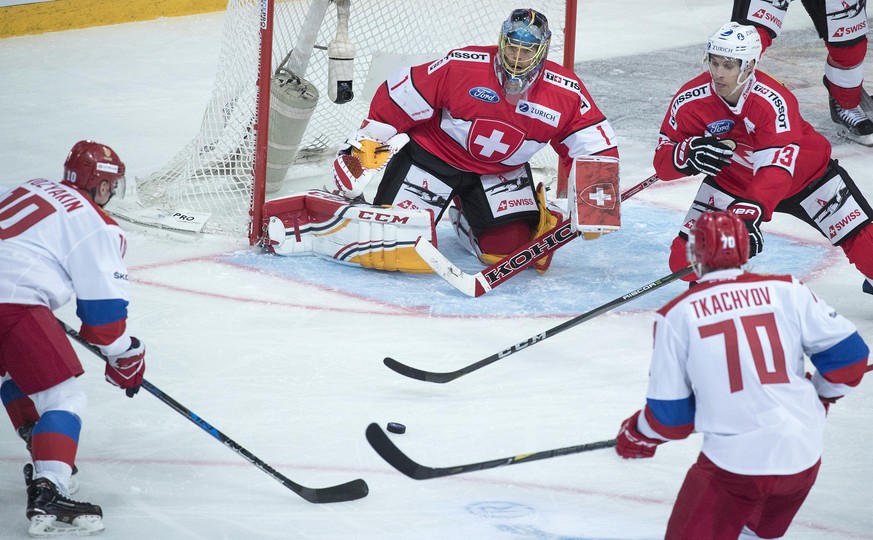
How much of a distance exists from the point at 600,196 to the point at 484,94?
56 centimetres

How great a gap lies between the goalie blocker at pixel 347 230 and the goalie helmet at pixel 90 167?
176cm

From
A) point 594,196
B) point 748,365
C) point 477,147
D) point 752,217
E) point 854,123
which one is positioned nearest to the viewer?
point 748,365

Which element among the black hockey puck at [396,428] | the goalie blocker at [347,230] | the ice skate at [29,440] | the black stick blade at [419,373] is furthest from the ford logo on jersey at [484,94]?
the ice skate at [29,440]

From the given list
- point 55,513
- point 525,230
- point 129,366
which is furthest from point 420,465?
point 525,230

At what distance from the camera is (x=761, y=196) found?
149 inches

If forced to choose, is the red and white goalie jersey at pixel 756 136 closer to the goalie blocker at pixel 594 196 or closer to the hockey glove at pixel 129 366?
the goalie blocker at pixel 594 196

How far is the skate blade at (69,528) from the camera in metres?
2.53

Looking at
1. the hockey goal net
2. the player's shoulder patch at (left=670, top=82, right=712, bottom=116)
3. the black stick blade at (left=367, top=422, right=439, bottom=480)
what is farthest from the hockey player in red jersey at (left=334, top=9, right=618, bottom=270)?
the black stick blade at (left=367, top=422, right=439, bottom=480)

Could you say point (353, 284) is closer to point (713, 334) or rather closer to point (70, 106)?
point (713, 334)

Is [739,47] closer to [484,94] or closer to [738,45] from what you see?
[738,45]

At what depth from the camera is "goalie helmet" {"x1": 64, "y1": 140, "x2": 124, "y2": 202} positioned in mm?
2617

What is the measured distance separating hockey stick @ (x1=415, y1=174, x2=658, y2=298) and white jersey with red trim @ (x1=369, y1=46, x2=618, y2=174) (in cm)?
31

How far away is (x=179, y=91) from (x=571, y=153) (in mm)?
3257

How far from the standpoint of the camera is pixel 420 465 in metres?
2.82
